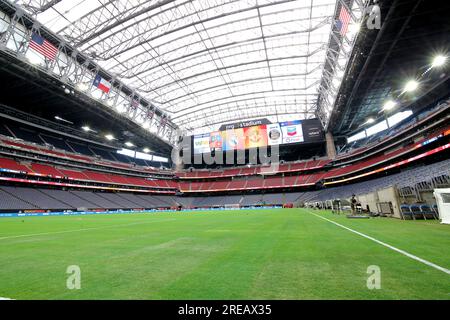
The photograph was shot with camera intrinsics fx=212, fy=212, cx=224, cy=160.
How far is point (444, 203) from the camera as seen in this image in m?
8.48

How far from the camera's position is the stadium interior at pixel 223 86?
723 inches

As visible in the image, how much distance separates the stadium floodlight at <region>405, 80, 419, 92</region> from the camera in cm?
2562

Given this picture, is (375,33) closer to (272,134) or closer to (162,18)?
(162,18)

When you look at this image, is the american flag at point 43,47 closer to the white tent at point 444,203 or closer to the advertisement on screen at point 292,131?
the white tent at point 444,203

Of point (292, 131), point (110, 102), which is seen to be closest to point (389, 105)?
point (292, 131)

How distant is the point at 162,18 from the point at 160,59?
21.9 ft

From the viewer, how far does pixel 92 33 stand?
2375cm

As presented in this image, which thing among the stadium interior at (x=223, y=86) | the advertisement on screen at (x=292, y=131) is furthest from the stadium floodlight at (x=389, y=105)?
the advertisement on screen at (x=292, y=131)

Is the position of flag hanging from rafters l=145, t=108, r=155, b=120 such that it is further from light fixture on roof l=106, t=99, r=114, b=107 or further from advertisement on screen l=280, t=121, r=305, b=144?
advertisement on screen l=280, t=121, r=305, b=144

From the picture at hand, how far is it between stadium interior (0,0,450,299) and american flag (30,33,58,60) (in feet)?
0.73

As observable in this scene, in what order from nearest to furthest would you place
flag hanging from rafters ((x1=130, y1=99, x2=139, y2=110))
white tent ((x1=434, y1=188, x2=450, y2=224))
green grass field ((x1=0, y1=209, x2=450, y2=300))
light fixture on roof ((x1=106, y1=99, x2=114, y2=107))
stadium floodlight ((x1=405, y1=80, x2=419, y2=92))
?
1. green grass field ((x1=0, y1=209, x2=450, y2=300))
2. white tent ((x1=434, y1=188, x2=450, y2=224))
3. stadium floodlight ((x1=405, y1=80, x2=419, y2=92))
4. light fixture on roof ((x1=106, y1=99, x2=114, y2=107))
5. flag hanging from rafters ((x1=130, y1=99, x2=139, y2=110))

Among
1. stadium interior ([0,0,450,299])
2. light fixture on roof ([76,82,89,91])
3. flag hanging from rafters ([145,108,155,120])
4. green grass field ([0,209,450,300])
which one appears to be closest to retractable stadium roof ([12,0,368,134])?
stadium interior ([0,0,450,299])

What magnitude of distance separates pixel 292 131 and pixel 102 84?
37871 mm
